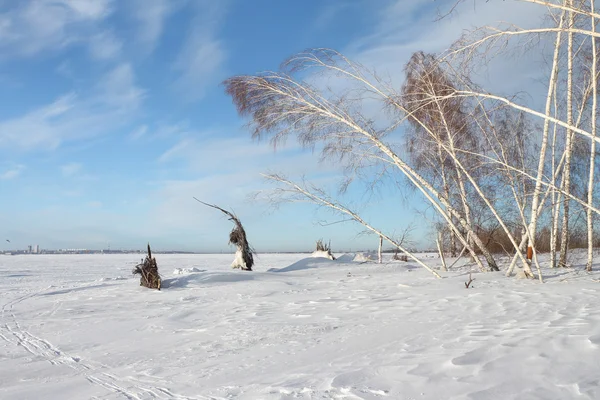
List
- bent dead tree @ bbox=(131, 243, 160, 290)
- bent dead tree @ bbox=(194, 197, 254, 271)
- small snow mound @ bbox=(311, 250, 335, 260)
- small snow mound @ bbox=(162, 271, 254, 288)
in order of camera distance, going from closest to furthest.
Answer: bent dead tree @ bbox=(131, 243, 160, 290)
small snow mound @ bbox=(162, 271, 254, 288)
bent dead tree @ bbox=(194, 197, 254, 271)
small snow mound @ bbox=(311, 250, 335, 260)

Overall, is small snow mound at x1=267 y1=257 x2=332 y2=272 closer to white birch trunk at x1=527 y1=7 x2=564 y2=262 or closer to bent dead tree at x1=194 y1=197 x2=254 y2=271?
bent dead tree at x1=194 y1=197 x2=254 y2=271

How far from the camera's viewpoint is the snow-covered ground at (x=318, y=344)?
10.0ft

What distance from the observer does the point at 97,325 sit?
6375 mm

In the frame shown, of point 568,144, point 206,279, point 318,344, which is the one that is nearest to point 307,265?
point 206,279

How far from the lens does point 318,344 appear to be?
454 cm

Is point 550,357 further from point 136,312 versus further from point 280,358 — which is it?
point 136,312

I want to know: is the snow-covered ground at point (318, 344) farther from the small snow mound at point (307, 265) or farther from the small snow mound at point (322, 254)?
the small snow mound at point (322, 254)

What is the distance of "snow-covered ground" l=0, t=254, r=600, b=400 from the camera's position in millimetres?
3062

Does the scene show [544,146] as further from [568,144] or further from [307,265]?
[307,265]

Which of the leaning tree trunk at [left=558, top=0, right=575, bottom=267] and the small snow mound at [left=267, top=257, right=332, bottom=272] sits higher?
the leaning tree trunk at [left=558, top=0, right=575, bottom=267]

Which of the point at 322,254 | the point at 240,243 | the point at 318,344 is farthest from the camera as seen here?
the point at 322,254

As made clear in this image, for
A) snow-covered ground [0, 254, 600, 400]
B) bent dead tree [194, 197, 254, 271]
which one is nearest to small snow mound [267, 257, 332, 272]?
bent dead tree [194, 197, 254, 271]

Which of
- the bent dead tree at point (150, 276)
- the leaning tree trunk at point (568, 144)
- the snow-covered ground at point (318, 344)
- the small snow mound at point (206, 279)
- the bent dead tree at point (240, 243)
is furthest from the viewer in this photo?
the bent dead tree at point (240, 243)

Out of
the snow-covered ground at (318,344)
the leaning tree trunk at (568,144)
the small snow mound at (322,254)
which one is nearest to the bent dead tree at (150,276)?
the snow-covered ground at (318,344)
